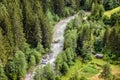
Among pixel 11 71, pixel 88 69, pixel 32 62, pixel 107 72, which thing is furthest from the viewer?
pixel 32 62

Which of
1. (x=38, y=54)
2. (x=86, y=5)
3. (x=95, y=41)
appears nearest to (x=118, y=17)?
(x=95, y=41)

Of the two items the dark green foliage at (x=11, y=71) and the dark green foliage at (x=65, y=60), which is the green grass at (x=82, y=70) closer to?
the dark green foliage at (x=65, y=60)

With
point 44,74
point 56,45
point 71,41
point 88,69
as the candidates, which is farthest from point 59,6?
point 44,74

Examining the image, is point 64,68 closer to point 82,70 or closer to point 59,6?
point 82,70

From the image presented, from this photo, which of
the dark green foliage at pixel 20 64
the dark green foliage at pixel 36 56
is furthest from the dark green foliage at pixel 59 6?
the dark green foliage at pixel 20 64

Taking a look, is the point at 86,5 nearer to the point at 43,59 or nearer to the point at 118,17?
the point at 118,17
